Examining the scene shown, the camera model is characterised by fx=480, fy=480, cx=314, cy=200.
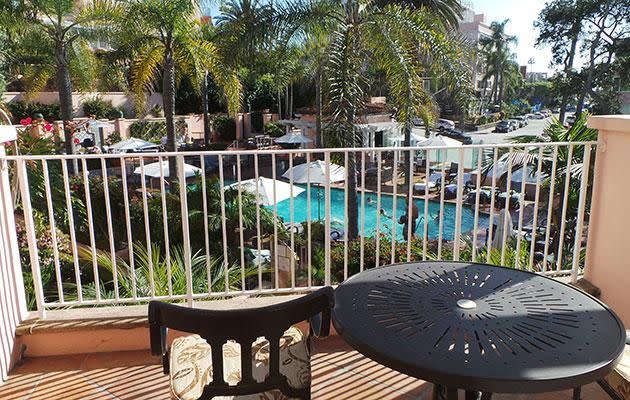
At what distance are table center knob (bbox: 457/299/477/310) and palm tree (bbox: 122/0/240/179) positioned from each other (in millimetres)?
9560

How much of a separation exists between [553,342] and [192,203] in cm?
837

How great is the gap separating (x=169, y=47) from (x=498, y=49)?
54896mm

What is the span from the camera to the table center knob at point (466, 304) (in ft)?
4.86

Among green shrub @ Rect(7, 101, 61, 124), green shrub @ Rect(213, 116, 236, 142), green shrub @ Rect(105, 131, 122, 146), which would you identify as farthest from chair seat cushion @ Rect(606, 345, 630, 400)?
green shrub @ Rect(213, 116, 236, 142)

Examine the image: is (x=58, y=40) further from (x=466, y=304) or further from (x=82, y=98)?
(x=466, y=304)

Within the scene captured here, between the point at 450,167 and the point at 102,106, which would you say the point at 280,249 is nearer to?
the point at 450,167

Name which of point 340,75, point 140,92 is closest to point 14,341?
point 340,75

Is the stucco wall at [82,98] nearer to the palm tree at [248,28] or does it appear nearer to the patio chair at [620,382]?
the palm tree at [248,28]

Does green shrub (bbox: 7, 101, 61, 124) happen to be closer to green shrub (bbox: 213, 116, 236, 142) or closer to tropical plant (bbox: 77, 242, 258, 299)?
green shrub (bbox: 213, 116, 236, 142)

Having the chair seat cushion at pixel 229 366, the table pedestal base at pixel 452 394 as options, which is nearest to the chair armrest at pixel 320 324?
the chair seat cushion at pixel 229 366

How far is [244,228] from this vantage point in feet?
29.6

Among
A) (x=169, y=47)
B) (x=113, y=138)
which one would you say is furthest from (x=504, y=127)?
(x=169, y=47)

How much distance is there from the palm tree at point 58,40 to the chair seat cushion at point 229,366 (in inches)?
424

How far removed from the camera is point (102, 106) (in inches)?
931
